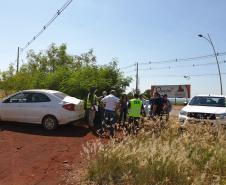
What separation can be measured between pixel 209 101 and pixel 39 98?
6782 millimetres

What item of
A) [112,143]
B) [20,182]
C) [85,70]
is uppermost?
[85,70]

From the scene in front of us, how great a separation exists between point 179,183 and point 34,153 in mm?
5134

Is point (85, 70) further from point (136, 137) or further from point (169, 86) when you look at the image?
point (169, 86)

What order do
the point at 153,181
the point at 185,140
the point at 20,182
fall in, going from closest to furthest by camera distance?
the point at 153,181 → the point at 20,182 → the point at 185,140

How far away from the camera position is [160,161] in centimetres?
788

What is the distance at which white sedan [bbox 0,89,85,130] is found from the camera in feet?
53.9

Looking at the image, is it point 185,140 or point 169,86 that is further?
point 169,86

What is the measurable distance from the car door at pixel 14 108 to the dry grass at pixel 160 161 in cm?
794

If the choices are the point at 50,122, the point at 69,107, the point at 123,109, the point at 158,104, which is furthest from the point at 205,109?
the point at 50,122

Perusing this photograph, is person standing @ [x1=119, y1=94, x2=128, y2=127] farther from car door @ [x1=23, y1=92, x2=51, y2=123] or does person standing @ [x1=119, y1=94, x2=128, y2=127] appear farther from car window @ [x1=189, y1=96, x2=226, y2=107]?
car door @ [x1=23, y1=92, x2=51, y2=123]

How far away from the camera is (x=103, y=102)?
15.9m

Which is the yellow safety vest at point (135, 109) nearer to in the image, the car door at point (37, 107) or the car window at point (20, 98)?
the car door at point (37, 107)

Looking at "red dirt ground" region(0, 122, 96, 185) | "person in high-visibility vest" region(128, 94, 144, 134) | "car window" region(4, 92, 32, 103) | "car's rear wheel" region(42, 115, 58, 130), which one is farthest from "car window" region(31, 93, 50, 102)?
"person in high-visibility vest" region(128, 94, 144, 134)

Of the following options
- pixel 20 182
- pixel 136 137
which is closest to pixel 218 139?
pixel 136 137
